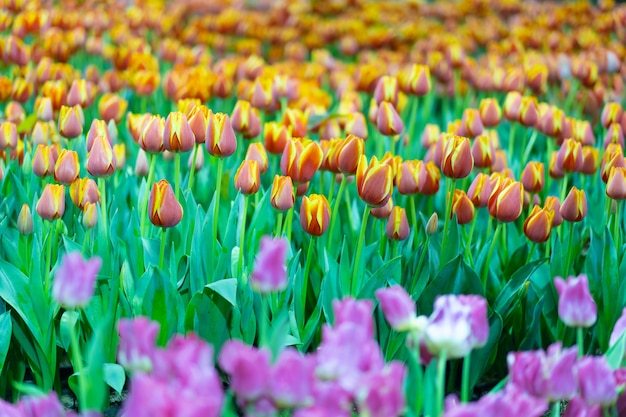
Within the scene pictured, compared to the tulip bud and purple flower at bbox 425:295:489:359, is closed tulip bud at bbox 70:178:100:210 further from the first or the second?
purple flower at bbox 425:295:489:359

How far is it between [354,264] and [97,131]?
27.4 inches

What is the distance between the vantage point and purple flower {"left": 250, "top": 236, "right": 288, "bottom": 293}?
3.85ft

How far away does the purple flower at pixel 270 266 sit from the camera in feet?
3.85

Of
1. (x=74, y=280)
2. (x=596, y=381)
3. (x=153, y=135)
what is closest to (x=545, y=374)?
(x=596, y=381)

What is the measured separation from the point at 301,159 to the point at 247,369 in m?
0.91

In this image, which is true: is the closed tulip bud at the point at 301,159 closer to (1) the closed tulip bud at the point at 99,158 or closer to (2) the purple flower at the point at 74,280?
(1) the closed tulip bud at the point at 99,158

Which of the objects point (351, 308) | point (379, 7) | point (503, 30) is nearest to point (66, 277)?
point (351, 308)

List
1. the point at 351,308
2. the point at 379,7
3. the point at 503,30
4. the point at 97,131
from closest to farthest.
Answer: the point at 351,308 → the point at 97,131 → the point at 503,30 → the point at 379,7

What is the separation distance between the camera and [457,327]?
1.16 metres

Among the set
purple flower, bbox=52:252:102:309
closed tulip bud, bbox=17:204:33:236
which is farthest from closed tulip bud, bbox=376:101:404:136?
purple flower, bbox=52:252:102:309

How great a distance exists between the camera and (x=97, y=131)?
6.61 ft

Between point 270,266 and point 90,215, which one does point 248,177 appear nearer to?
point 90,215

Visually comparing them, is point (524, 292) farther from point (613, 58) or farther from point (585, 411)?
point (613, 58)

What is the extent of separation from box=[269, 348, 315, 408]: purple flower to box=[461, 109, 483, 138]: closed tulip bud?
1.63 metres
